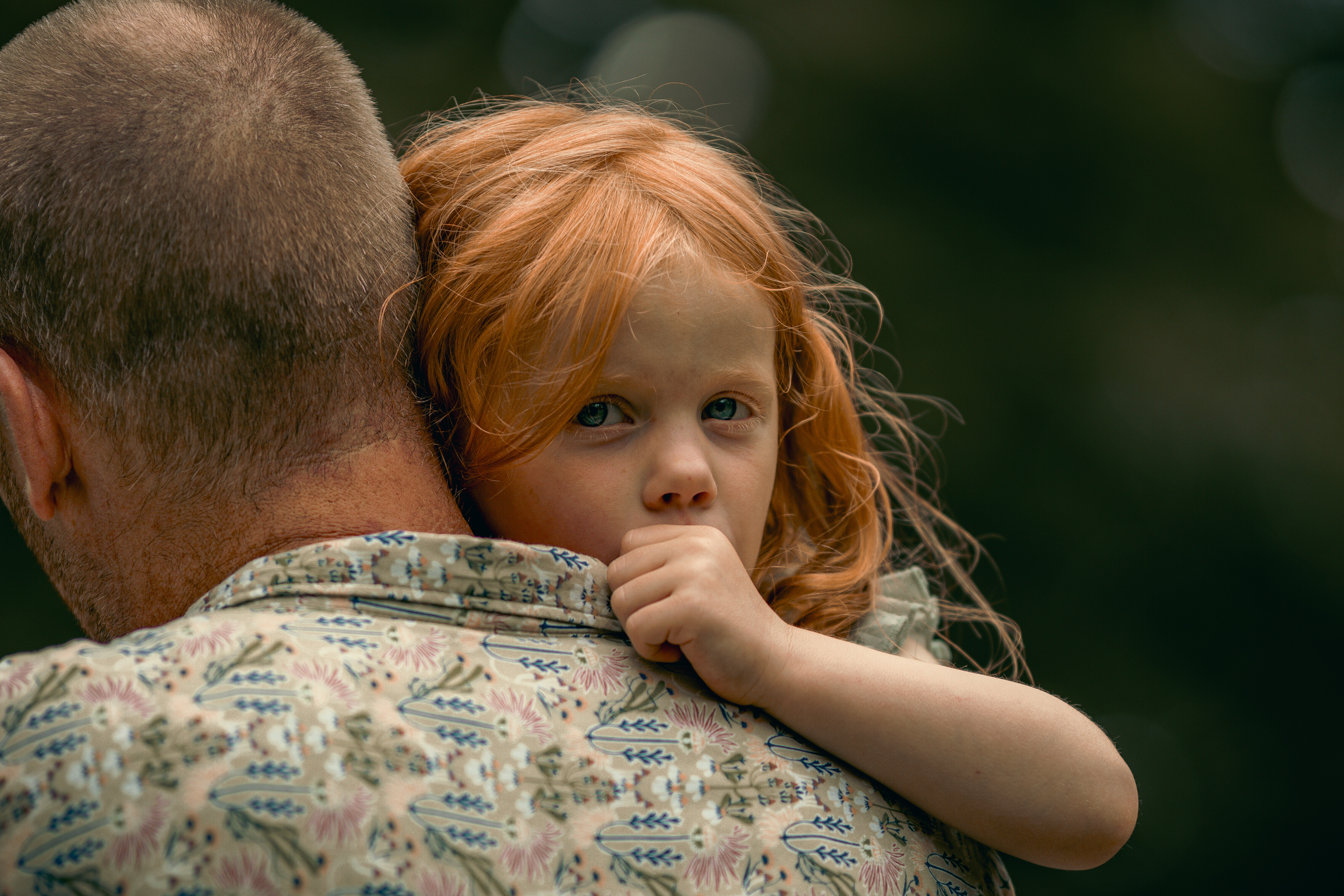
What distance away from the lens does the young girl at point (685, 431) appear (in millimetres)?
1352

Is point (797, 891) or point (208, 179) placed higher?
point (208, 179)

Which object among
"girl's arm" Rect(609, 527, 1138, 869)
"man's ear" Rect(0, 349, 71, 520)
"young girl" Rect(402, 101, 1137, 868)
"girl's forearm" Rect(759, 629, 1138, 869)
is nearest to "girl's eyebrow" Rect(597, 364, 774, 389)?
"young girl" Rect(402, 101, 1137, 868)

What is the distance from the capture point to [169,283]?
4.33 feet

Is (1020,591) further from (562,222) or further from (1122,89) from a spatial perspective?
(562,222)

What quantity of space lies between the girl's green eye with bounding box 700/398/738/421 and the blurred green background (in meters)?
4.16

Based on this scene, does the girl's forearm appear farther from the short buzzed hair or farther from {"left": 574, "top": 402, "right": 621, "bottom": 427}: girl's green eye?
the short buzzed hair

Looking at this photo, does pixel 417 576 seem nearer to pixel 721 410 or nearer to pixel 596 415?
pixel 596 415

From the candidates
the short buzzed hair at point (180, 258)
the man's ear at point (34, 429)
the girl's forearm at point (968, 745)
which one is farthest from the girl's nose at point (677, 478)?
the man's ear at point (34, 429)

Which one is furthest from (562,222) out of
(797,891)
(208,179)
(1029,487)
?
(1029,487)

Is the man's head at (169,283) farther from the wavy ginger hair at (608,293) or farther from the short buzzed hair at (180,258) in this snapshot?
the wavy ginger hair at (608,293)

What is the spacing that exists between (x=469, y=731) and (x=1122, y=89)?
6.19 meters

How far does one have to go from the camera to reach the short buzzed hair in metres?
1.33

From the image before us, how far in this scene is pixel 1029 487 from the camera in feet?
19.1

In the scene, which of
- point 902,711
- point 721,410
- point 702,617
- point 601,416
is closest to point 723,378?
point 721,410
